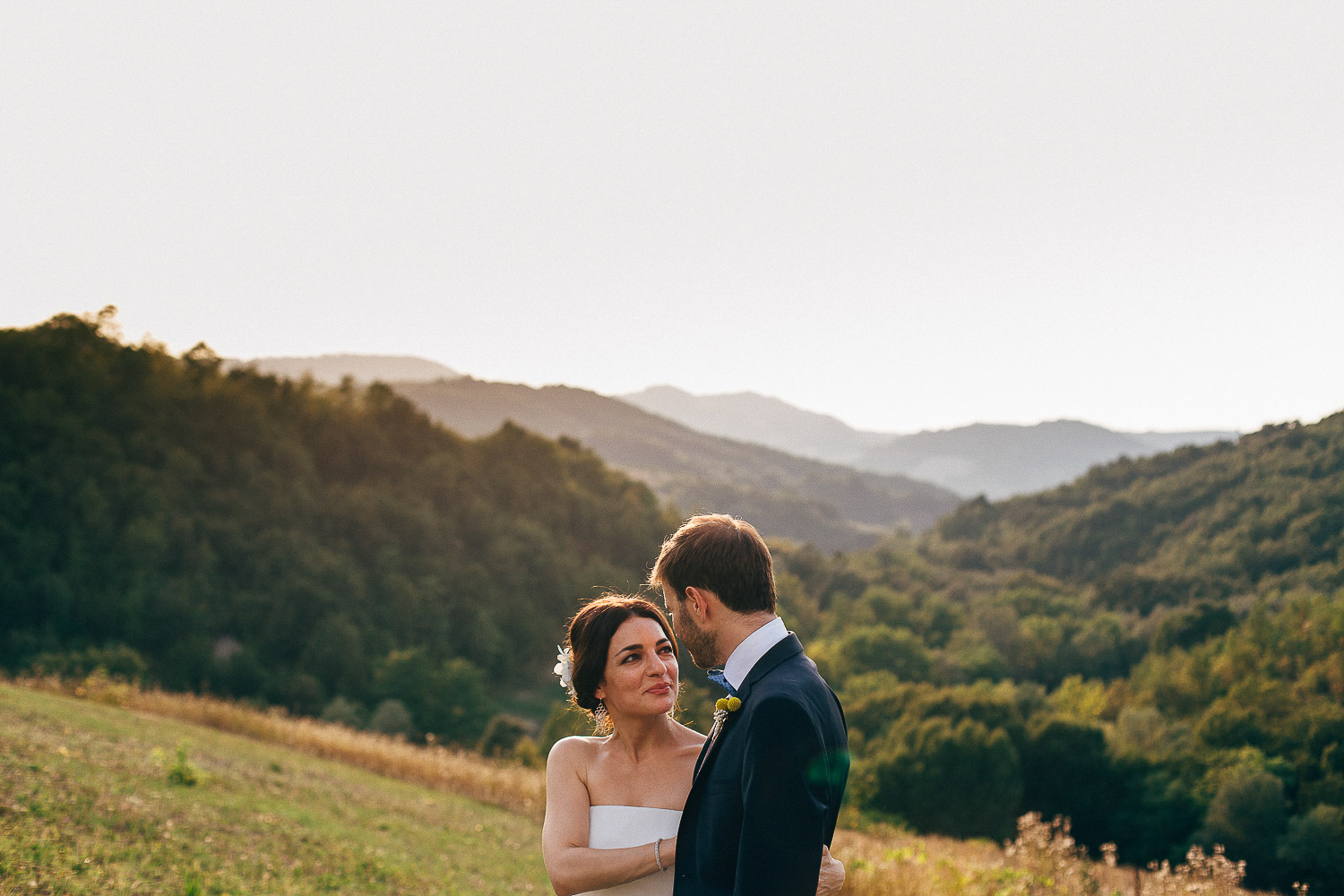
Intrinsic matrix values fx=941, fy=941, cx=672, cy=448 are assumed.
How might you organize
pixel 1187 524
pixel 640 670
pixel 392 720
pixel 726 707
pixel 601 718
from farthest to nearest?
pixel 1187 524
pixel 392 720
pixel 601 718
pixel 640 670
pixel 726 707

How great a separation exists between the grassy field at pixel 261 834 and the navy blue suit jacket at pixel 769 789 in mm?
4141

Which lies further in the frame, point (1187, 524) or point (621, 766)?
point (1187, 524)

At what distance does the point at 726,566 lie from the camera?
2539 mm

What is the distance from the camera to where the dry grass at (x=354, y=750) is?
18.1 meters

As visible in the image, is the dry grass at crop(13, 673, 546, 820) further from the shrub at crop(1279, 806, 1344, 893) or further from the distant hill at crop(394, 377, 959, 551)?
the distant hill at crop(394, 377, 959, 551)

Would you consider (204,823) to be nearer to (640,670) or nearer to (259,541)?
(640,670)

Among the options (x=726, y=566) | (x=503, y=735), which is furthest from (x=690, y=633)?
(x=503, y=735)

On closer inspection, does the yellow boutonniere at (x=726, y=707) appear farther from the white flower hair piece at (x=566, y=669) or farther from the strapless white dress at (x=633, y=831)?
the white flower hair piece at (x=566, y=669)

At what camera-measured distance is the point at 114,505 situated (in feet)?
144

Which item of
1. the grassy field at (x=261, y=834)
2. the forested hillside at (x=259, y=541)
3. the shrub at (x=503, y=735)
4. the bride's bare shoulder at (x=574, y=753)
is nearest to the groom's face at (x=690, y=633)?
the bride's bare shoulder at (x=574, y=753)

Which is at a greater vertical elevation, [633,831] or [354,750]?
[633,831]

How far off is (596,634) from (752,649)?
81 centimetres

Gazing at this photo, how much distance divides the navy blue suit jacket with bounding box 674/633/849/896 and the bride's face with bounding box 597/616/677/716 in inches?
21.5

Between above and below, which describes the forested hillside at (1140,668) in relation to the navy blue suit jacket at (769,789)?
below
